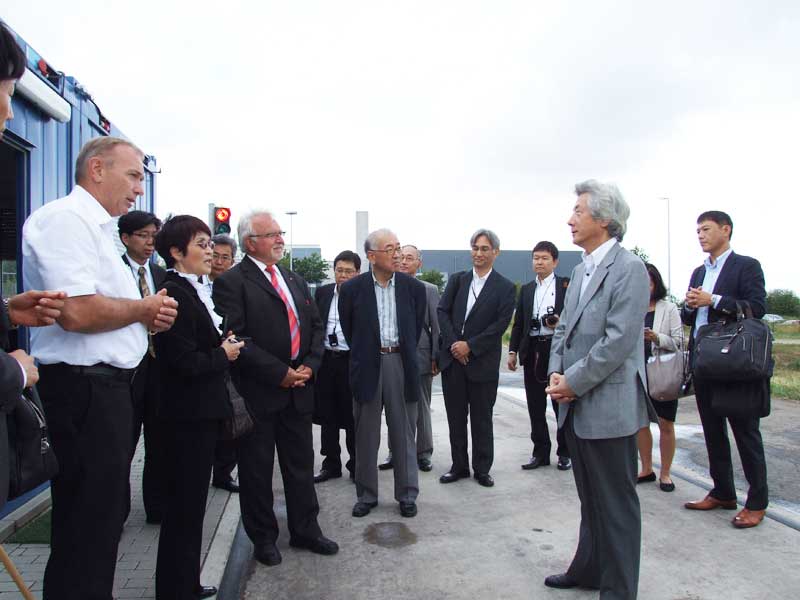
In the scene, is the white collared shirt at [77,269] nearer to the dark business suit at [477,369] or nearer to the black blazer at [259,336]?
the black blazer at [259,336]

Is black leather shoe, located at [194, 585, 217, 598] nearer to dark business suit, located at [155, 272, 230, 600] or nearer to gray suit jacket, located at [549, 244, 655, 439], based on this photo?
dark business suit, located at [155, 272, 230, 600]

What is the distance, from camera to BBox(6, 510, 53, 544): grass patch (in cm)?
418

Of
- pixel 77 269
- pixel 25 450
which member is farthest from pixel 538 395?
pixel 25 450

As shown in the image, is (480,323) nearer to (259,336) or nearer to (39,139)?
(259,336)

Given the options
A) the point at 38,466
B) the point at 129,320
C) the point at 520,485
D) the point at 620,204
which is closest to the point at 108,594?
the point at 38,466

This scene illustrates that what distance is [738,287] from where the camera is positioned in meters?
4.97

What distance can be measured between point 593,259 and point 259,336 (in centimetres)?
209

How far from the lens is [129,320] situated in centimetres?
251

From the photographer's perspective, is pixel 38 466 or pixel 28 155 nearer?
pixel 38 466

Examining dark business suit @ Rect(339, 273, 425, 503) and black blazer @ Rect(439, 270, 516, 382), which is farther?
black blazer @ Rect(439, 270, 516, 382)

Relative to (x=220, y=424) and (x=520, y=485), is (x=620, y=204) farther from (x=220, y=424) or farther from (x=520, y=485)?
(x=520, y=485)

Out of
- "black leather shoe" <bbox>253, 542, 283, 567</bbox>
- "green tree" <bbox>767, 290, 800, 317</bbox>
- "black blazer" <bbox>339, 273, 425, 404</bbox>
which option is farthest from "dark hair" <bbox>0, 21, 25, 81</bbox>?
"green tree" <bbox>767, 290, 800, 317</bbox>

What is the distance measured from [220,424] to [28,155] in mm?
2989

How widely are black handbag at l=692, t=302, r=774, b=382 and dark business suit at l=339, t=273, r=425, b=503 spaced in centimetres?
220
